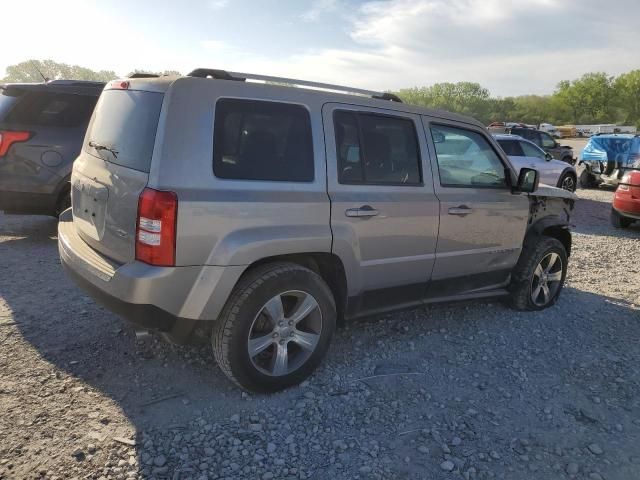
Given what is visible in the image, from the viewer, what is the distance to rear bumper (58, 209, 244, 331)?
2631mm

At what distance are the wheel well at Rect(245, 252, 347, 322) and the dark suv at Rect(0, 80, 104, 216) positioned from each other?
13.0 ft

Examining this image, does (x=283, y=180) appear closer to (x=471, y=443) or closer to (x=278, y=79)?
(x=278, y=79)

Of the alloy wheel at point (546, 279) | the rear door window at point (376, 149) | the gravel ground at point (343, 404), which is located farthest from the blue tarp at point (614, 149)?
the rear door window at point (376, 149)

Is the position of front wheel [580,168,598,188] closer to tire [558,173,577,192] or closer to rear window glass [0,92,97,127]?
tire [558,173,577,192]

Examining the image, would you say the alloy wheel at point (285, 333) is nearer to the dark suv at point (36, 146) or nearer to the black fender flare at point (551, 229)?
the black fender flare at point (551, 229)

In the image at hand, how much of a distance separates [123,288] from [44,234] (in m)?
4.76

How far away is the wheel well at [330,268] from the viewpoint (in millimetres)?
3199

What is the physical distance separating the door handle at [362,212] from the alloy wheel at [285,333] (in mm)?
609

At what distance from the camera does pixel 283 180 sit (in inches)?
118

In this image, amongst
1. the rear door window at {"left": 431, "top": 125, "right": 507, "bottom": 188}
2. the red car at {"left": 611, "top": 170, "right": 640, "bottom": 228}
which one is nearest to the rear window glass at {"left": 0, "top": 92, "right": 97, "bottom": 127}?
the rear door window at {"left": 431, "top": 125, "right": 507, "bottom": 188}

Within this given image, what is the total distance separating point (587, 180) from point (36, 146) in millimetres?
14944

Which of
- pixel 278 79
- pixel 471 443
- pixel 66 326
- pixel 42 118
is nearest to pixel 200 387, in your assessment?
pixel 66 326

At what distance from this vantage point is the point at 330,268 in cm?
335

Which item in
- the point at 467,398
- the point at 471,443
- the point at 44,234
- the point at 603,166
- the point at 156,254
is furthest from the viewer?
the point at 603,166
